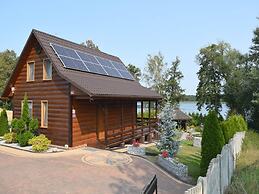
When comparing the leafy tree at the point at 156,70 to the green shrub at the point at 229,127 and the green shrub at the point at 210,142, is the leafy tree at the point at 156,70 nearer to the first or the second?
the green shrub at the point at 229,127

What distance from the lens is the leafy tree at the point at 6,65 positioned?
47150 mm

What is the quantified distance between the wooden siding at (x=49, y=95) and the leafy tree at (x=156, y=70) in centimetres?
2914

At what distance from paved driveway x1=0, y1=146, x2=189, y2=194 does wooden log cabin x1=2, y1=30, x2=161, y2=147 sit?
279 cm

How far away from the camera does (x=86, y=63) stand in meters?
17.3

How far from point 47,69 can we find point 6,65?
38.4 meters

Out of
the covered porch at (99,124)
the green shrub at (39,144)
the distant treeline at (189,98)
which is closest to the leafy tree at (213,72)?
the distant treeline at (189,98)

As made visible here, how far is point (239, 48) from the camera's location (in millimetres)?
39188

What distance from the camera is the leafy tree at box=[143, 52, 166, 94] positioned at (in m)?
43.5

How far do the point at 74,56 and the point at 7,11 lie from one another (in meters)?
4.53

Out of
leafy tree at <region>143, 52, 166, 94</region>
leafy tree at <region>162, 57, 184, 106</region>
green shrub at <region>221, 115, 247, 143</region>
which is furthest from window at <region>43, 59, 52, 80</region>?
leafy tree at <region>143, 52, 166, 94</region>

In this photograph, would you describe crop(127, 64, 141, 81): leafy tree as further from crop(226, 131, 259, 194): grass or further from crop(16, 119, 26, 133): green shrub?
crop(226, 131, 259, 194): grass

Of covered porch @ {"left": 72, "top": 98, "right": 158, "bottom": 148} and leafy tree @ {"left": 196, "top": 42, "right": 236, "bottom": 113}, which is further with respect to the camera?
leafy tree @ {"left": 196, "top": 42, "right": 236, "bottom": 113}

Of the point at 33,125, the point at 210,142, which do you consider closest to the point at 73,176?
the point at 210,142

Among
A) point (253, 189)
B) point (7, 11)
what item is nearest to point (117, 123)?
point (7, 11)
